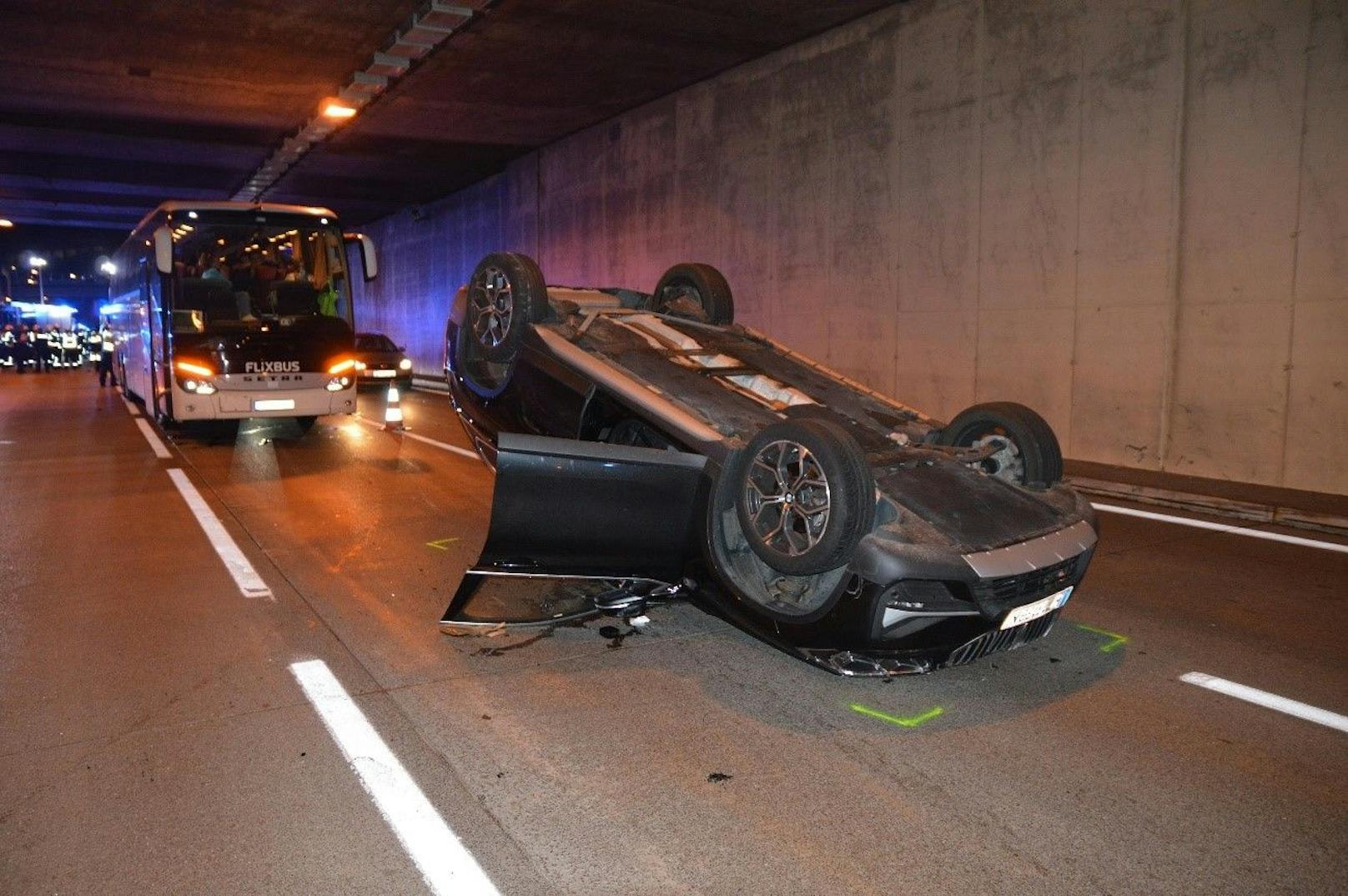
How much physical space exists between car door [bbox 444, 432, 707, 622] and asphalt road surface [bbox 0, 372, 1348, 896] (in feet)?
1.50

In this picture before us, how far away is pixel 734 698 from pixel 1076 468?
750 centimetres

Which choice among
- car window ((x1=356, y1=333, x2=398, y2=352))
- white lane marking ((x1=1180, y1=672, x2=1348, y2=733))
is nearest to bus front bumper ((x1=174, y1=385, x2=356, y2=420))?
car window ((x1=356, y1=333, x2=398, y2=352))

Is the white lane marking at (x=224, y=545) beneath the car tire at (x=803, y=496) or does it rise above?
beneath

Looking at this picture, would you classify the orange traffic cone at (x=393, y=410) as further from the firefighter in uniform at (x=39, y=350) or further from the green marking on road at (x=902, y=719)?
the firefighter in uniform at (x=39, y=350)

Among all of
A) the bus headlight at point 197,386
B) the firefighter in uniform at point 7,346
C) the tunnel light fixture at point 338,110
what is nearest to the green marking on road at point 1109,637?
the bus headlight at point 197,386

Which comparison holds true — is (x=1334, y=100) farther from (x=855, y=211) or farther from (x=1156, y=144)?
(x=855, y=211)

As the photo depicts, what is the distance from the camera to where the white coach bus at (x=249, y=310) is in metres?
11.9

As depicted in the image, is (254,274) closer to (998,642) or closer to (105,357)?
(998,642)

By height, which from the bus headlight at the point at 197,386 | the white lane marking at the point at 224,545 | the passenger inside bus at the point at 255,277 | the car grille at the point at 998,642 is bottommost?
the white lane marking at the point at 224,545

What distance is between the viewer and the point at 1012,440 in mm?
5277

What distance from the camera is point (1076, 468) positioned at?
1054 centimetres

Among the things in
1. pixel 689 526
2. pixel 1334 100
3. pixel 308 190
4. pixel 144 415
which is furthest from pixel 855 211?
pixel 308 190

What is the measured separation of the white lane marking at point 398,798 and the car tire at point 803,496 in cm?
177

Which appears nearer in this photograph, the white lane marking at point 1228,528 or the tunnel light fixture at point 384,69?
the white lane marking at point 1228,528
